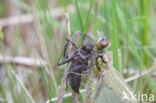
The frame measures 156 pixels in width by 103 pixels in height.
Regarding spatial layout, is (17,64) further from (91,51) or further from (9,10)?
(9,10)

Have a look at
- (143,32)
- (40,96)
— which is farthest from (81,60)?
(143,32)

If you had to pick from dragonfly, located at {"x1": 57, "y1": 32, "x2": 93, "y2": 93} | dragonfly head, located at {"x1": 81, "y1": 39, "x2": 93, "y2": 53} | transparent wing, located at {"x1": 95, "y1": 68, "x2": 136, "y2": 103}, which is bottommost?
transparent wing, located at {"x1": 95, "y1": 68, "x2": 136, "y2": 103}

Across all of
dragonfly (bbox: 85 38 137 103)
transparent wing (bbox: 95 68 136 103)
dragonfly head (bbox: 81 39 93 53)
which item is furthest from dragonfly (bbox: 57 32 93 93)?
transparent wing (bbox: 95 68 136 103)

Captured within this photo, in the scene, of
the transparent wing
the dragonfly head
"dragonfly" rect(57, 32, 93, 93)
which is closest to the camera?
the transparent wing

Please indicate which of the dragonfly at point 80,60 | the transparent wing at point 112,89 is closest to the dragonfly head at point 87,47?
the dragonfly at point 80,60

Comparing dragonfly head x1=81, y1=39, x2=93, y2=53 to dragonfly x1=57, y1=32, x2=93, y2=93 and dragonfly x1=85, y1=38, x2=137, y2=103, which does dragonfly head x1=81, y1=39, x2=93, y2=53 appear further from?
dragonfly x1=85, y1=38, x2=137, y2=103

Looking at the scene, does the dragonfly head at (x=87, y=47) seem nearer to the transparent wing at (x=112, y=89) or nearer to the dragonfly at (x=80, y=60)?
the dragonfly at (x=80, y=60)
